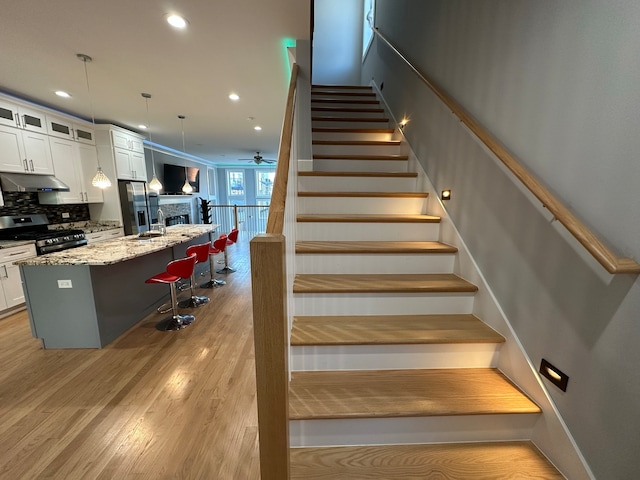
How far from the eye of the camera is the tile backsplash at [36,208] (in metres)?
3.74

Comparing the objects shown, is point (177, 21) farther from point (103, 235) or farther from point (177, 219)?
A: point (177, 219)

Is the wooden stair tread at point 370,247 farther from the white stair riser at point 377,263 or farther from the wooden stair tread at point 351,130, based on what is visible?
the wooden stair tread at point 351,130

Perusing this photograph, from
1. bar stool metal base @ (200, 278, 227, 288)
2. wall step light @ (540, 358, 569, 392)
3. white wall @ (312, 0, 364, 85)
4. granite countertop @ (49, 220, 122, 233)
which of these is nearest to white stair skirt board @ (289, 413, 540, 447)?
wall step light @ (540, 358, 569, 392)

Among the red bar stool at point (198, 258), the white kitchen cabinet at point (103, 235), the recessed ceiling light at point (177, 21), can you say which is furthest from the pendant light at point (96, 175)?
the white kitchen cabinet at point (103, 235)

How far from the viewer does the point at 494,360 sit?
1492mm

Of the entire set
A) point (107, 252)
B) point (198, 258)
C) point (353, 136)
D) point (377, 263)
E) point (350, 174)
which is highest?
point (353, 136)

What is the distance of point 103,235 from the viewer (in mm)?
4625

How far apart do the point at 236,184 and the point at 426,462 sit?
12.0 meters

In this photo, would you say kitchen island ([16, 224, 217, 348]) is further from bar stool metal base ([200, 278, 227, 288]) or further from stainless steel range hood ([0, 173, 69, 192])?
stainless steel range hood ([0, 173, 69, 192])

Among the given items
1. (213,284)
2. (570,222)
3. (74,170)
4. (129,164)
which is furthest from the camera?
(129,164)

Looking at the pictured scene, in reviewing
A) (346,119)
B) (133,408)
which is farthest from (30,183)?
(346,119)

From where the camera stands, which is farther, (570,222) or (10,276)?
(10,276)

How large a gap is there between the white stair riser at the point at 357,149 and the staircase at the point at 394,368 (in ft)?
3.65

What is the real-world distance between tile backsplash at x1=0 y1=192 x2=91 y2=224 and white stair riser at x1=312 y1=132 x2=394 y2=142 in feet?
14.2
